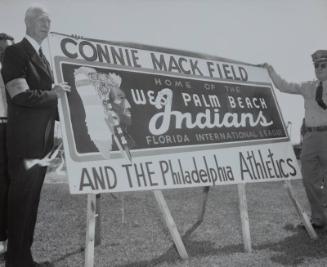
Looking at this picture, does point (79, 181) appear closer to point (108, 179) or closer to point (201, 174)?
point (108, 179)

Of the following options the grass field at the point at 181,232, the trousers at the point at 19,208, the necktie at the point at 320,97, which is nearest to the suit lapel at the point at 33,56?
the trousers at the point at 19,208

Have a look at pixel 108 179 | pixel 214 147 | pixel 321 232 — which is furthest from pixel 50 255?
pixel 321 232

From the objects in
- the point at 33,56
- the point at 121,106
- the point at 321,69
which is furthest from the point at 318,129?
the point at 33,56

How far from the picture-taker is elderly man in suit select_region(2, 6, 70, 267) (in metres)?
3.34

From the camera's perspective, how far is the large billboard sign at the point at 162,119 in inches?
135

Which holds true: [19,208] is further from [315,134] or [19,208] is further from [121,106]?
[315,134]

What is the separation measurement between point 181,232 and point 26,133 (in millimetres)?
2575

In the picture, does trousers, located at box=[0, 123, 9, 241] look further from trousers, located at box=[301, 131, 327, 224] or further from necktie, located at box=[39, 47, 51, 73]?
trousers, located at box=[301, 131, 327, 224]

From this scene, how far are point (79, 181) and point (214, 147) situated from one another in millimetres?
1592

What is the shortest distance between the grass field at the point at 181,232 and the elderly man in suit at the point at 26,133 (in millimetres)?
663

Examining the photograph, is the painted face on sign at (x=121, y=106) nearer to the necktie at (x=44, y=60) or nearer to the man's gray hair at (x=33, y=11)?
the necktie at (x=44, y=60)

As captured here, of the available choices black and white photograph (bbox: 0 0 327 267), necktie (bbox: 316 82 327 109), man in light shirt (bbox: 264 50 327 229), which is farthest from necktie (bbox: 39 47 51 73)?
necktie (bbox: 316 82 327 109)

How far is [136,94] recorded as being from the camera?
152 inches

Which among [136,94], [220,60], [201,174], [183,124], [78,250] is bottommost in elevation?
[78,250]
